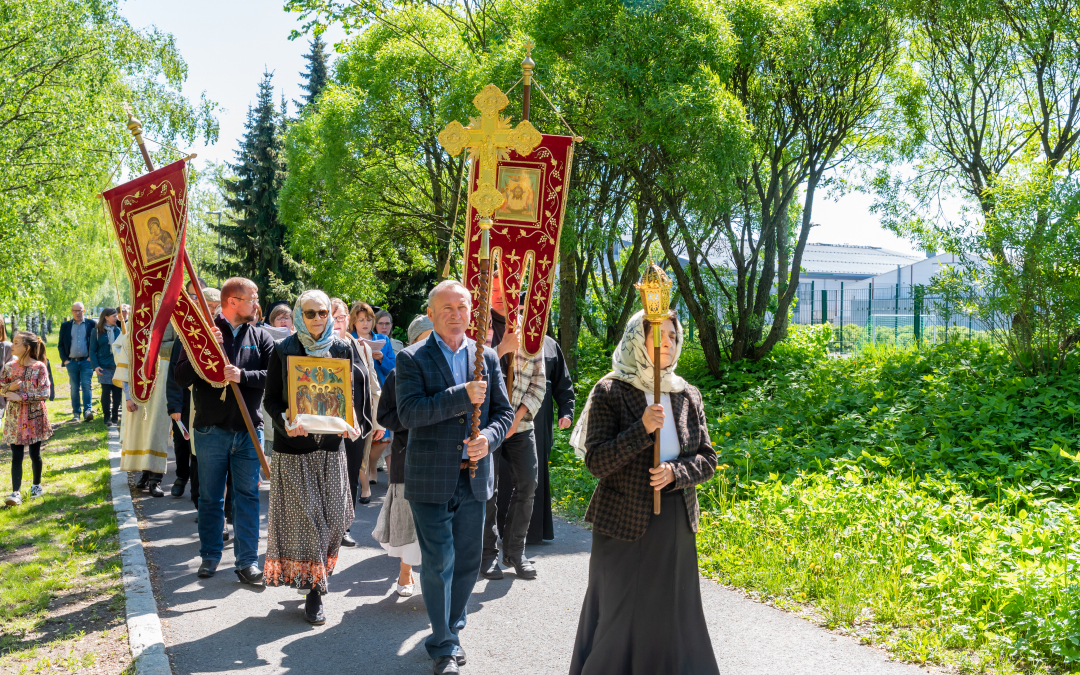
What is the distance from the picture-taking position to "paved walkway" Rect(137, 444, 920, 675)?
15.5 ft

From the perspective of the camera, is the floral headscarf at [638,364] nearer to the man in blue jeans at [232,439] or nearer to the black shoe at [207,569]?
the man in blue jeans at [232,439]

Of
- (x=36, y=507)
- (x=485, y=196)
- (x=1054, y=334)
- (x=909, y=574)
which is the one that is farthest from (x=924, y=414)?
(x=36, y=507)

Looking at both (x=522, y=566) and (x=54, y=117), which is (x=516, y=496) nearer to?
(x=522, y=566)

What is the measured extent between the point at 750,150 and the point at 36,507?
9.96m

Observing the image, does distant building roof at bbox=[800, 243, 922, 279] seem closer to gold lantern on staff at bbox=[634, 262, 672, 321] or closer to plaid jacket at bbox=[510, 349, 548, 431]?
plaid jacket at bbox=[510, 349, 548, 431]

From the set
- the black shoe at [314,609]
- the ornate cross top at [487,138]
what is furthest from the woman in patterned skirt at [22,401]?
the ornate cross top at [487,138]

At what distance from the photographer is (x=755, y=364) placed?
47.2 ft

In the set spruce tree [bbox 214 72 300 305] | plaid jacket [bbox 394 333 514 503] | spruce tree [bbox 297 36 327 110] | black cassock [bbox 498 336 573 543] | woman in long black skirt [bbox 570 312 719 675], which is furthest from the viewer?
spruce tree [bbox 297 36 327 110]

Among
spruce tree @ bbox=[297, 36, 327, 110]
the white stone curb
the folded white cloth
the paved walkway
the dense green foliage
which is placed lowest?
the paved walkway

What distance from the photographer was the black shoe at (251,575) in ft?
20.3

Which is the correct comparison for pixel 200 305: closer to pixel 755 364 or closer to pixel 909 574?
pixel 909 574

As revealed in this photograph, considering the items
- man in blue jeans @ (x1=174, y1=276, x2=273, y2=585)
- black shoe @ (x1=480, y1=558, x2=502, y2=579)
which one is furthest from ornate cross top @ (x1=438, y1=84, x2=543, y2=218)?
black shoe @ (x1=480, y1=558, x2=502, y2=579)

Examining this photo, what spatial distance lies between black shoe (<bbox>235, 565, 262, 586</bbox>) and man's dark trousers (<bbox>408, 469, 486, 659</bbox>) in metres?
2.13

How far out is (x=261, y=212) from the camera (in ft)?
107
